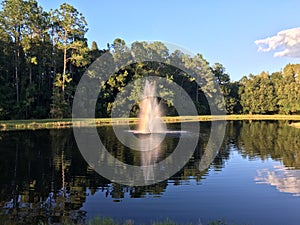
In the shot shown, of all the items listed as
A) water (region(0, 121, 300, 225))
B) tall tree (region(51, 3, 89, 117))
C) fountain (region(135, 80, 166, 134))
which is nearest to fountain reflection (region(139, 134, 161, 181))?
water (region(0, 121, 300, 225))

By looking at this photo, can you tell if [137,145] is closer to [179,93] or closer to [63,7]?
[63,7]

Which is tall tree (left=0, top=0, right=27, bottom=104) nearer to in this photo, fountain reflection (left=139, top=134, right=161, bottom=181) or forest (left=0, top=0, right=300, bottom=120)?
forest (left=0, top=0, right=300, bottom=120)

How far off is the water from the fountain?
63.5 ft

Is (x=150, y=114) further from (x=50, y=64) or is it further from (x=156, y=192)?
(x=156, y=192)

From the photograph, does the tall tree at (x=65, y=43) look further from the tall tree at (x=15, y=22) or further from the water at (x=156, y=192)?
the water at (x=156, y=192)

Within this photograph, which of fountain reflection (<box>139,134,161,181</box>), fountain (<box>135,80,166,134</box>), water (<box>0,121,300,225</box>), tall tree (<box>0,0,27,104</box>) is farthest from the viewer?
tall tree (<box>0,0,27,104</box>)

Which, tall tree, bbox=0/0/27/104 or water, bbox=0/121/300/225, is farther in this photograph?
tall tree, bbox=0/0/27/104

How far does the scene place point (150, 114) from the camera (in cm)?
4766

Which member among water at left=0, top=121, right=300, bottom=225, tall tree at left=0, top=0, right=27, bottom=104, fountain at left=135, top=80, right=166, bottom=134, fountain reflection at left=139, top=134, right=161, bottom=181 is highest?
tall tree at left=0, top=0, right=27, bottom=104

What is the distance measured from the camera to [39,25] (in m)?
60.1

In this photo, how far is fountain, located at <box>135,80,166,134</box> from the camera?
43.8 m

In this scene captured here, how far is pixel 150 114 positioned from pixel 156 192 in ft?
109

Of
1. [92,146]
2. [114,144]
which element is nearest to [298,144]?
[114,144]

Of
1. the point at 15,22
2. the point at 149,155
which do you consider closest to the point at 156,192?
the point at 149,155
